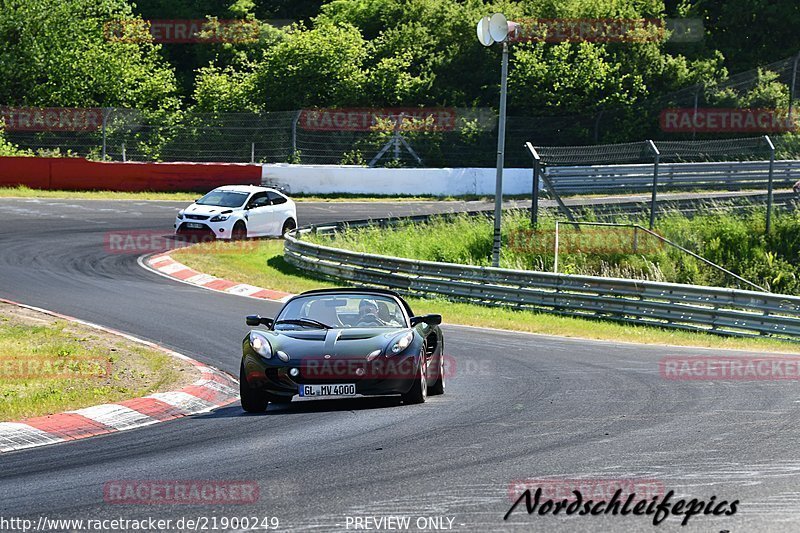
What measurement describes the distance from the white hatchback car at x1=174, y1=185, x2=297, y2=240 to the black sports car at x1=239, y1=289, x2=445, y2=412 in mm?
16972

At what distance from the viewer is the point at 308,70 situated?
50281mm

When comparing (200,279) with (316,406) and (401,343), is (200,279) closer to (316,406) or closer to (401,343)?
(316,406)

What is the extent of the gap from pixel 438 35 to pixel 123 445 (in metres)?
46.8

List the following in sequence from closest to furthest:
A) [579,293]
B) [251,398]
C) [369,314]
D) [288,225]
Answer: [251,398], [369,314], [579,293], [288,225]

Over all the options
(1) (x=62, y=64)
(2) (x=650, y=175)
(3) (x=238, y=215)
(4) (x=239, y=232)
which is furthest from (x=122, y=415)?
(1) (x=62, y=64)

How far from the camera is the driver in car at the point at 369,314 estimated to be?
38.3 ft

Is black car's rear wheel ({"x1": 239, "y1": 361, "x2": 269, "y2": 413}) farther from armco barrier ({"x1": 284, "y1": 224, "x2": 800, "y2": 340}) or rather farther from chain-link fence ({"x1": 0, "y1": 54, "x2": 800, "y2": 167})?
chain-link fence ({"x1": 0, "y1": 54, "x2": 800, "y2": 167})

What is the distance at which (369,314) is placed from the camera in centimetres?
1180

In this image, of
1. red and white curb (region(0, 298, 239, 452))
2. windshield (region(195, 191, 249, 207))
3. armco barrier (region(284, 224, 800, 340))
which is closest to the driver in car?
red and white curb (region(0, 298, 239, 452))

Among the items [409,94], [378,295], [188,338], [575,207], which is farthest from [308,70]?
[378,295]

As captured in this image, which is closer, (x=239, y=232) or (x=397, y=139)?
(x=239, y=232)

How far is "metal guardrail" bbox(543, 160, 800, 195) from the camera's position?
88.8ft

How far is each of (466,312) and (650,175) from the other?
25.6 ft

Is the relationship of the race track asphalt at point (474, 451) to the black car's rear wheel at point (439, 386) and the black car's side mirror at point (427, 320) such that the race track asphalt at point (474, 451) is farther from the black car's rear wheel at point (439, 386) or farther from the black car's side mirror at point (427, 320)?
the black car's side mirror at point (427, 320)
